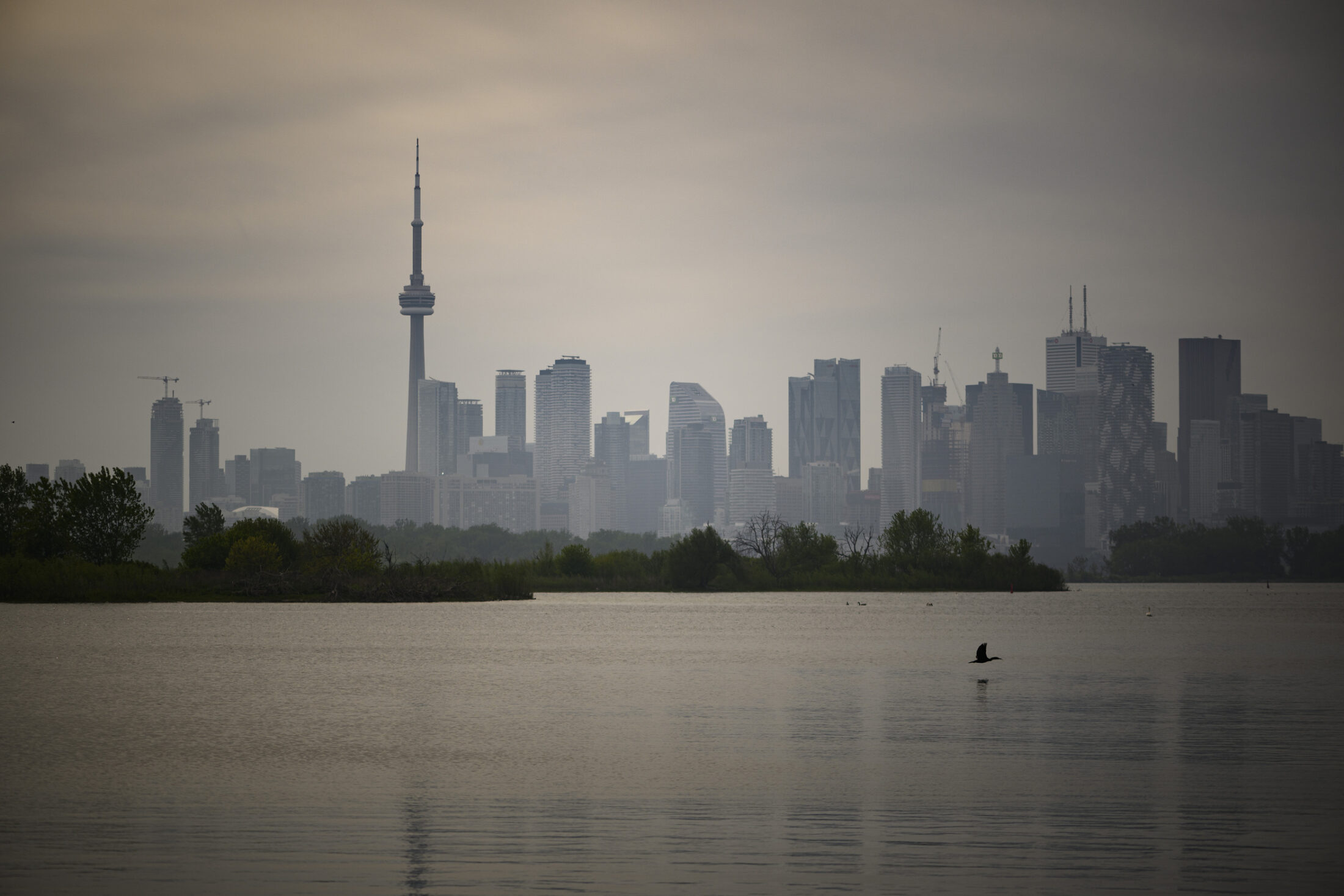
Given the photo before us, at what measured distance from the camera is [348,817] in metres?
22.1

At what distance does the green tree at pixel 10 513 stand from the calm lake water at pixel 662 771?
57.3 metres

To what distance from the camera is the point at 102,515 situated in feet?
382

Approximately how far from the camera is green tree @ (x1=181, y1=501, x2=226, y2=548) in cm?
13475

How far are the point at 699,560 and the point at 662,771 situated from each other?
438 ft

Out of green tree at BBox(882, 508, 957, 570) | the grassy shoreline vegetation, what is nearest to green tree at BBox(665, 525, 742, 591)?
the grassy shoreline vegetation

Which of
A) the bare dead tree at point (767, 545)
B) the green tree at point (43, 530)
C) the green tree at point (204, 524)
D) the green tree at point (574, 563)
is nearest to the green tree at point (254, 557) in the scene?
the green tree at point (43, 530)

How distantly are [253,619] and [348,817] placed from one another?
7000 cm

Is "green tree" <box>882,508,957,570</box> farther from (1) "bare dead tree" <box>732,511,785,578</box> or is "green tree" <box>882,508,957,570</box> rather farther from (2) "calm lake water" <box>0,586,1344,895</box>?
(2) "calm lake water" <box>0,586,1344,895</box>

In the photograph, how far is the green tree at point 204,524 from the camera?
5305 inches

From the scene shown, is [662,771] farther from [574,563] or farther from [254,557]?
[574,563]

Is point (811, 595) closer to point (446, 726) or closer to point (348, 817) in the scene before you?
point (446, 726)

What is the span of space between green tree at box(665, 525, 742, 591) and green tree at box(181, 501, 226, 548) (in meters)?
55.1

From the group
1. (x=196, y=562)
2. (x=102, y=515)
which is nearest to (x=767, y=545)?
(x=196, y=562)

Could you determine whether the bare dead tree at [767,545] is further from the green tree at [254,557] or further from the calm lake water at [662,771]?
the calm lake water at [662,771]
